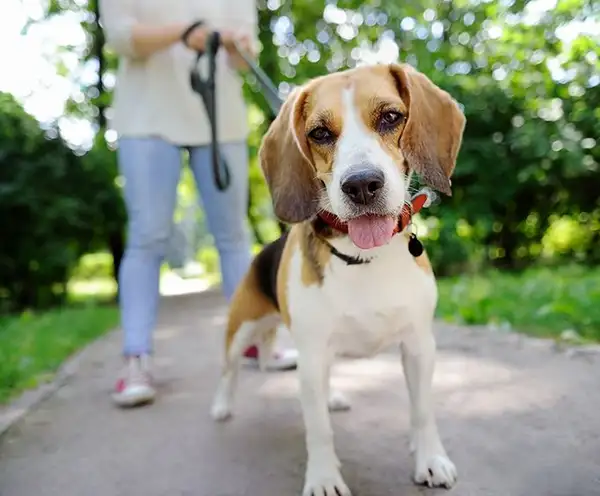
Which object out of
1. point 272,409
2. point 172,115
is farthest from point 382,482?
point 172,115

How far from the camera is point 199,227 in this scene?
27.4 m

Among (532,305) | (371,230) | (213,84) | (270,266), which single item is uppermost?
(213,84)

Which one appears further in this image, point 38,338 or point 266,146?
point 38,338

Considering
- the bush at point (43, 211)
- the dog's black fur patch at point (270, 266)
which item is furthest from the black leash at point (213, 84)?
the bush at point (43, 211)

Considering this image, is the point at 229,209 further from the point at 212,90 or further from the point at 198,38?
the point at 198,38

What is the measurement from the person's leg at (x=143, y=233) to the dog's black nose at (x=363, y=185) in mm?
1902

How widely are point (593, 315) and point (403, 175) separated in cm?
306

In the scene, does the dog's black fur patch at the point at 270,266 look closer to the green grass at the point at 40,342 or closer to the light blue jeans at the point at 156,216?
the light blue jeans at the point at 156,216

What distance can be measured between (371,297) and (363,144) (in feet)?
1.71

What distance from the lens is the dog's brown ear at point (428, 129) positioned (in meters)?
2.21

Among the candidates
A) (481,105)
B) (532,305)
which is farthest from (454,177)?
(532,305)

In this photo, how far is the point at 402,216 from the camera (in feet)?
7.55

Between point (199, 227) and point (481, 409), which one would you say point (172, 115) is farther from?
point (199, 227)

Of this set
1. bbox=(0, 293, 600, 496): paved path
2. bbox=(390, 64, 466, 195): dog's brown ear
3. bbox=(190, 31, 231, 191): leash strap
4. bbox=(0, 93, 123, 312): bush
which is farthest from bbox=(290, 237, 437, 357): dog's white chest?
bbox=(0, 93, 123, 312): bush
